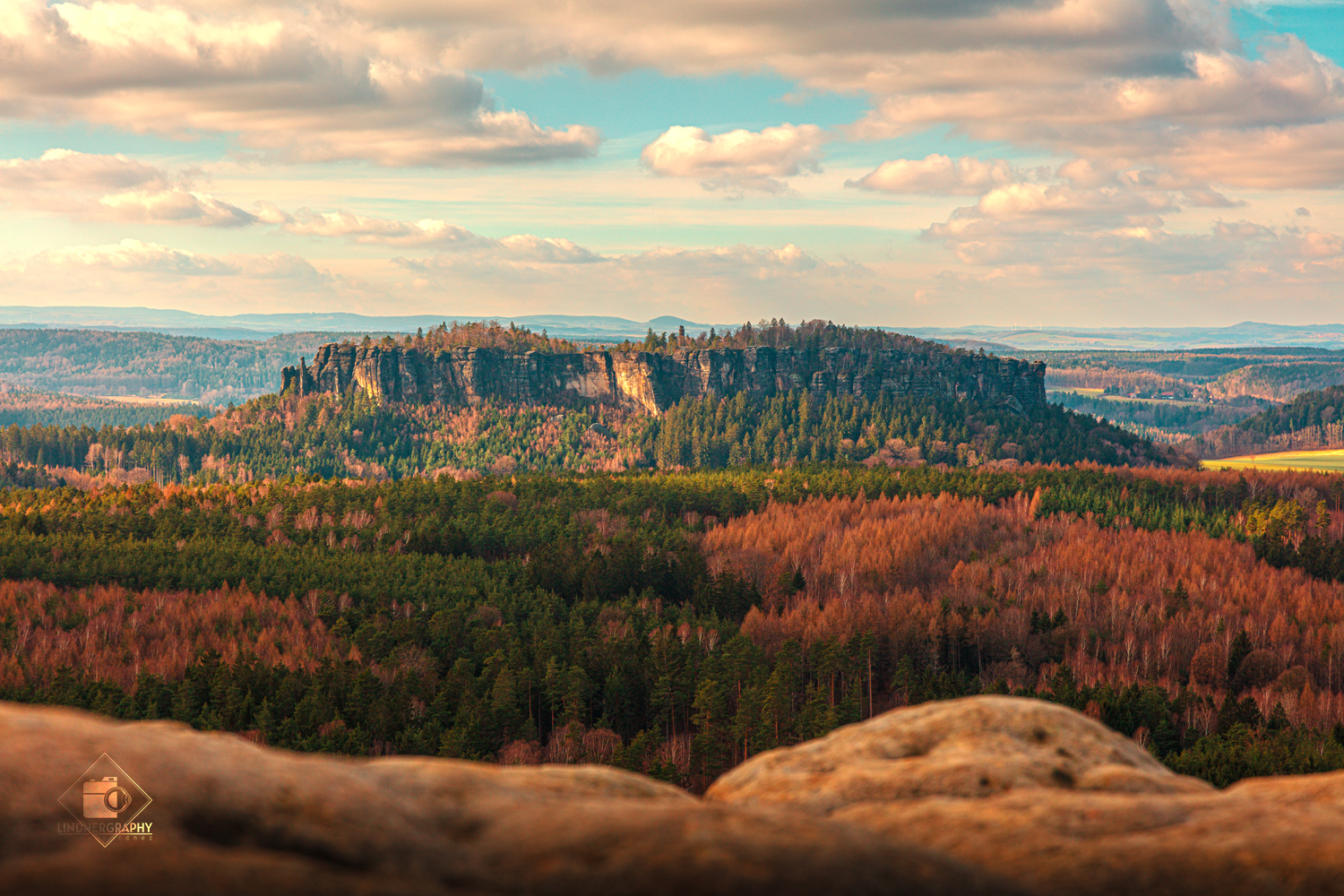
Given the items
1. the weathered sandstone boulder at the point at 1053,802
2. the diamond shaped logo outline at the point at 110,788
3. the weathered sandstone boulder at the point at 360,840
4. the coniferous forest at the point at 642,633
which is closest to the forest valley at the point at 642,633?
the coniferous forest at the point at 642,633

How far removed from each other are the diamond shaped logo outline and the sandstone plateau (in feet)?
0.25

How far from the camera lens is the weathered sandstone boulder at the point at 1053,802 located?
42.7 ft

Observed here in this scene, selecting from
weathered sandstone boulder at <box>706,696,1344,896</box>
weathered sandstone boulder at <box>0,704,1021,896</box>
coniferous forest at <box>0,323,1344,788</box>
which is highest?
weathered sandstone boulder at <box>0,704,1021,896</box>

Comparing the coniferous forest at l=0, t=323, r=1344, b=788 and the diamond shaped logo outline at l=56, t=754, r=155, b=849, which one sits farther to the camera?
the coniferous forest at l=0, t=323, r=1344, b=788

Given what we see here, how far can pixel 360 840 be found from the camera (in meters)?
12.4

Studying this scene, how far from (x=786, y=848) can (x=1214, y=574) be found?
186409 mm

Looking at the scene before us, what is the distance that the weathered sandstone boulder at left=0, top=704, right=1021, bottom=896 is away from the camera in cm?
1036

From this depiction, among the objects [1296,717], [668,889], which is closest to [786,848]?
[668,889]

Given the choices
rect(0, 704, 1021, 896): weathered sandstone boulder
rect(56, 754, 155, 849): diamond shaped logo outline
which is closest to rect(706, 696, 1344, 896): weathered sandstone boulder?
rect(0, 704, 1021, 896): weathered sandstone boulder

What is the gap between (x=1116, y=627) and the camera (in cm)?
14450

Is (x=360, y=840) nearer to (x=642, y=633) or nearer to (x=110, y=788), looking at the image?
(x=110, y=788)

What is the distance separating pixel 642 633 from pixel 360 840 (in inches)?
4698

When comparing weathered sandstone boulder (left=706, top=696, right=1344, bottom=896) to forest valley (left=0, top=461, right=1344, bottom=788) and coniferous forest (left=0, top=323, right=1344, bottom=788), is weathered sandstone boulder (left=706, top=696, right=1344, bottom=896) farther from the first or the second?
forest valley (left=0, top=461, right=1344, bottom=788)

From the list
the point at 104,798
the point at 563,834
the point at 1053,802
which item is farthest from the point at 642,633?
the point at 104,798
